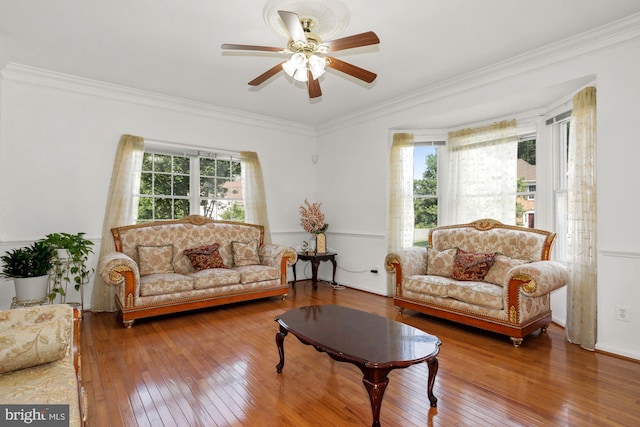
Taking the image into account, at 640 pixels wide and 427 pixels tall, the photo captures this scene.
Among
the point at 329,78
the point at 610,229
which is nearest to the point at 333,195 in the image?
the point at 329,78

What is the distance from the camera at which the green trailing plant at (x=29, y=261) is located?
3467 mm

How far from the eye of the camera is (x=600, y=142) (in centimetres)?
311

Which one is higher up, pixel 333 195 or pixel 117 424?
pixel 333 195

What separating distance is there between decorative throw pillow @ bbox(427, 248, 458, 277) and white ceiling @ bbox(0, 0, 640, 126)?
7.05 ft

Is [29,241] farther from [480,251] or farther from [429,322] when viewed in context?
[480,251]

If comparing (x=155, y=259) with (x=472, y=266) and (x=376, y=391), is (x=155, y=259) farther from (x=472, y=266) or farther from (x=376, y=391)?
(x=472, y=266)

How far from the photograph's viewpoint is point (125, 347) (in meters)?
3.11

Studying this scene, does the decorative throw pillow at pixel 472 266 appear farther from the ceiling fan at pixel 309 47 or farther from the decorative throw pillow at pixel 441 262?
Result: the ceiling fan at pixel 309 47

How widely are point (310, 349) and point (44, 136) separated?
3958 millimetres

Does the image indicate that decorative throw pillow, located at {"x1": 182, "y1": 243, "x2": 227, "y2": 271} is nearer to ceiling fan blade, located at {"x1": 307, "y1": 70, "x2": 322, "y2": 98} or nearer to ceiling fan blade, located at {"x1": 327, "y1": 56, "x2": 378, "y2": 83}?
ceiling fan blade, located at {"x1": 307, "y1": 70, "x2": 322, "y2": 98}

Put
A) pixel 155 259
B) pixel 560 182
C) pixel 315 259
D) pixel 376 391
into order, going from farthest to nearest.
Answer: pixel 315 259
pixel 155 259
pixel 560 182
pixel 376 391

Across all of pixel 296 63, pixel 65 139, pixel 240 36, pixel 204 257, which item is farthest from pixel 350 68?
pixel 65 139

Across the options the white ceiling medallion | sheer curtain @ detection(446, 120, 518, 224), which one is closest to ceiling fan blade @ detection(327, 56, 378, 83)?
the white ceiling medallion

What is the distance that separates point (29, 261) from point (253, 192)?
2976 millimetres
